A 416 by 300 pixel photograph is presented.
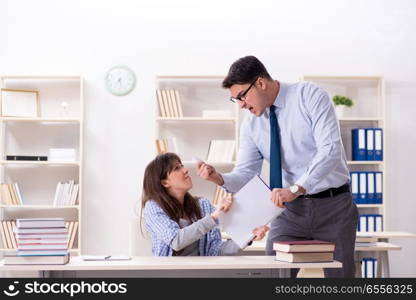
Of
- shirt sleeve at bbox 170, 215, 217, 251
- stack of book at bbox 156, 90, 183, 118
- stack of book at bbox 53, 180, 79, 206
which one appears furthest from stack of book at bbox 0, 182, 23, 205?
shirt sleeve at bbox 170, 215, 217, 251

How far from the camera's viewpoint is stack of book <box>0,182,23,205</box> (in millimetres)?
5781

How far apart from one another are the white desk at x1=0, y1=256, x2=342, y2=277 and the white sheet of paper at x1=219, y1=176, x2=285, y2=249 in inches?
5.0

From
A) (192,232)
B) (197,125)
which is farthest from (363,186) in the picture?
(192,232)

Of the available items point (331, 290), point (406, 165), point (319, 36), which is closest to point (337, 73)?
point (319, 36)

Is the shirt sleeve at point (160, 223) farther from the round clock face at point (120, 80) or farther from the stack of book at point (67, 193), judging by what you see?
the round clock face at point (120, 80)

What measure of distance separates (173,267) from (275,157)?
672 millimetres

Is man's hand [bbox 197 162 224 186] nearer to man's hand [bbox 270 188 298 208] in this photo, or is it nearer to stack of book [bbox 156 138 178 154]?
man's hand [bbox 270 188 298 208]

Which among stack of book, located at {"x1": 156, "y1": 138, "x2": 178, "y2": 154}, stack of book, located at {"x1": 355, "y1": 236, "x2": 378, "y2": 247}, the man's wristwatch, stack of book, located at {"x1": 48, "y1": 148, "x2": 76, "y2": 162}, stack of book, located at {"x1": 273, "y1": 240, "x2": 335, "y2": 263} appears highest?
the man's wristwatch

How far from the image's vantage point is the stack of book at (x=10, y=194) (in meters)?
5.78

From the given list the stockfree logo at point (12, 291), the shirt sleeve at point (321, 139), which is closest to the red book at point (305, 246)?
the shirt sleeve at point (321, 139)

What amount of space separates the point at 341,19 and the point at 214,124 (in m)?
1.51

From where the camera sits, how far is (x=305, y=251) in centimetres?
262

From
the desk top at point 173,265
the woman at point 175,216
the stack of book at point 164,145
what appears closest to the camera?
the desk top at point 173,265

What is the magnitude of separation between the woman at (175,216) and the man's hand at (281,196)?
362mm
